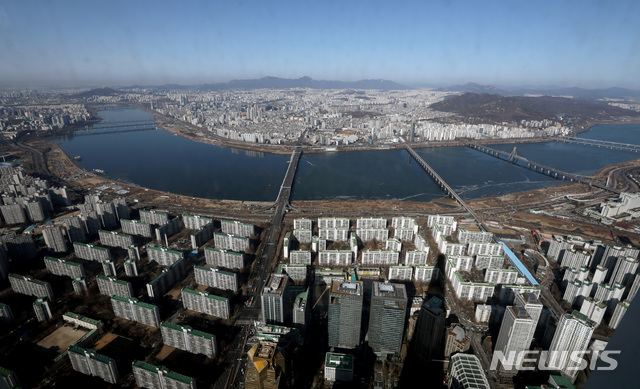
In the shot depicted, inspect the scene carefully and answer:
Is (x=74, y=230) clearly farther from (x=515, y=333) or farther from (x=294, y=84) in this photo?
(x=294, y=84)

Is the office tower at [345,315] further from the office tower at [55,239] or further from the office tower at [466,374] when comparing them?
the office tower at [55,239]

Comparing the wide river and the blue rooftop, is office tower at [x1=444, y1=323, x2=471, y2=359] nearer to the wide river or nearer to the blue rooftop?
the blue rooftop

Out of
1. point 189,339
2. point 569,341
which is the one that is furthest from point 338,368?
point 569,341

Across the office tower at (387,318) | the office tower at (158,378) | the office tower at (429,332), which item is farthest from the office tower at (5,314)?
the office tower at (429,332)

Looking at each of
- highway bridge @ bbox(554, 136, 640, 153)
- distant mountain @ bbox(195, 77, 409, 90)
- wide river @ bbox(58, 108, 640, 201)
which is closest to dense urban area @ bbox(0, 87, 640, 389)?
wide river @ bbox(58, 108, 640, 201)

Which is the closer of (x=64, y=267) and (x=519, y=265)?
(x=64, y=267)

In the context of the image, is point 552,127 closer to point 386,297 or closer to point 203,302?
point 386,297
